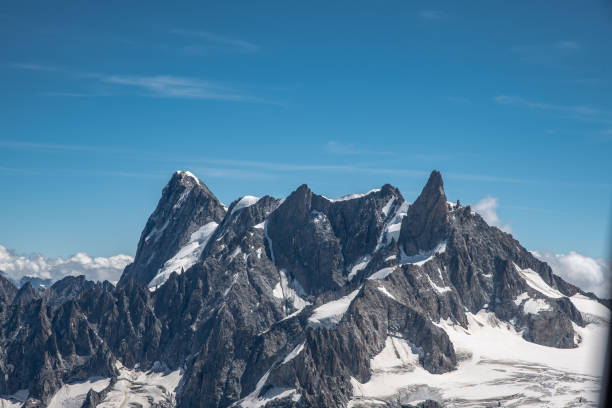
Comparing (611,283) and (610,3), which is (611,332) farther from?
(610,3)

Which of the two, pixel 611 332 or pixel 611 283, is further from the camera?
pixel 611 283

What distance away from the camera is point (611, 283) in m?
28.0

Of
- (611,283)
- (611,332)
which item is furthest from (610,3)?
(611,332)

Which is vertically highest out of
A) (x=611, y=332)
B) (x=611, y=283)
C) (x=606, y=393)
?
(x=611, y=283)

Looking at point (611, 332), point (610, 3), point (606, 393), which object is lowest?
point (606, 393)

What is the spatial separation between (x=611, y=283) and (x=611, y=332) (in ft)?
14.8

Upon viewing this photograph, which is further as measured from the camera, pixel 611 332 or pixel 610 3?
pixel 610 3

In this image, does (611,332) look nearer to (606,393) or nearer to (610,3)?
(606,393)

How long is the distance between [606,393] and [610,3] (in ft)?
44.9

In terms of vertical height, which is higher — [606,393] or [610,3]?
[610,3]

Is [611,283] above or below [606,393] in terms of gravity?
above

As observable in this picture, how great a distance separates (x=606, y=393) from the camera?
76.1ft

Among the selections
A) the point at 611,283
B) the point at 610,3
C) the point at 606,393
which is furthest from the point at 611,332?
the point at 610,3

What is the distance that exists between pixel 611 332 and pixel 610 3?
39.1 ft
